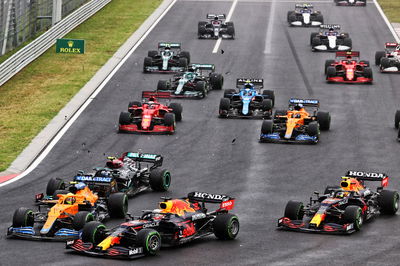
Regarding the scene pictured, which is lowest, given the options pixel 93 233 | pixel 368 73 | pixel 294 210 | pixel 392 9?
pixel 93 233

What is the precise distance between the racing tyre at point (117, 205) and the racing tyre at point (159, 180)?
3.89 meters

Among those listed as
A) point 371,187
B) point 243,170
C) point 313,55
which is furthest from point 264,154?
point 313,55

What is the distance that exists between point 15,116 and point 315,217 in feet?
81.6

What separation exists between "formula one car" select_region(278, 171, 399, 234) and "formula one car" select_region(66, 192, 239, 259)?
2.25 m

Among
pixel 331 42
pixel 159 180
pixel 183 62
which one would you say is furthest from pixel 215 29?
pixel 159 180

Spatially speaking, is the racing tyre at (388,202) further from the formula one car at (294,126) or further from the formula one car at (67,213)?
the formula one car at (294,126)

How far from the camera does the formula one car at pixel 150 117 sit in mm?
52531

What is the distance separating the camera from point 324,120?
173ft

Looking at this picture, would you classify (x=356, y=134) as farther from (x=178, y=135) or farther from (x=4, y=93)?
(x=4, y=93)

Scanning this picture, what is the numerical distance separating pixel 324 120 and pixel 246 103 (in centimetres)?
504

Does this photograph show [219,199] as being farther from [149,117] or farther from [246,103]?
[246,103]

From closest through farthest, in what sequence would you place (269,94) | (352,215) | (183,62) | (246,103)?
(352,215), (246,103), (269,94), (183,62)

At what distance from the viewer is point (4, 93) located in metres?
62.5

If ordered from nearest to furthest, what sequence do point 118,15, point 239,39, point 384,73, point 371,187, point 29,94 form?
1. point 371,187
2. point 29,94
3. point 384,73
4. point 239,39
5. point 118,15
